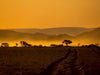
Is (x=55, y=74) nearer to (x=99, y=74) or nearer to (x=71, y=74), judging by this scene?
(x=71, y=74)

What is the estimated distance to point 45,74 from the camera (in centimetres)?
1814

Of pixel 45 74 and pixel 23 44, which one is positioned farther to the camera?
pixel 23 44

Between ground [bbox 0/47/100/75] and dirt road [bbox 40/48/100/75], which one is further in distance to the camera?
ground [bbox 0/47/100/75]

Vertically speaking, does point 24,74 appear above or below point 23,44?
below

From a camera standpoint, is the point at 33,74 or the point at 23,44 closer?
the point at 33,74

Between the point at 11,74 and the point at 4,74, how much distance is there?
1.93 ft

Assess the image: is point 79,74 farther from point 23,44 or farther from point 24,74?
point 23,44

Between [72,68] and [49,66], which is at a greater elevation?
[49,66]

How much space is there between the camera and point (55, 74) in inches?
705

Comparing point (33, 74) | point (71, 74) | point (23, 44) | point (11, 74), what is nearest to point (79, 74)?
point (71, 74)

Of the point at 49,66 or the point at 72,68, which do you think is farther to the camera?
the point at 49,66

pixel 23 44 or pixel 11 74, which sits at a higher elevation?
pixel 23 44

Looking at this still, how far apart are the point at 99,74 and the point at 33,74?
5.55m

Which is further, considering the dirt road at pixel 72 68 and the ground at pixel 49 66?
the ground at pixel 49 66
